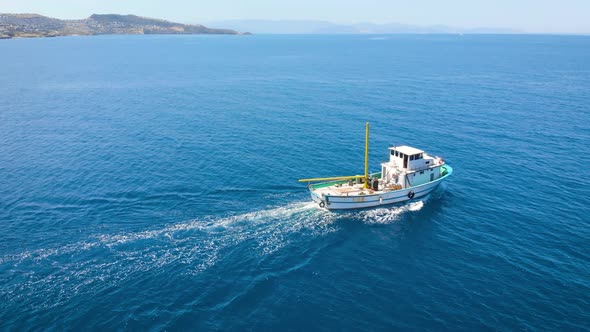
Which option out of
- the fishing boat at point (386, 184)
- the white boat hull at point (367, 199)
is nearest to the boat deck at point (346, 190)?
the fishing boat at point (386, 184)

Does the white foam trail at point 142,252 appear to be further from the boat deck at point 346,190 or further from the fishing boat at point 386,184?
the boat deck at point 346,190

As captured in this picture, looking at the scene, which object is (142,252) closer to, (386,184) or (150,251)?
(150,251)

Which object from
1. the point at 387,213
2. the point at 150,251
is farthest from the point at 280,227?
the point at 387,213

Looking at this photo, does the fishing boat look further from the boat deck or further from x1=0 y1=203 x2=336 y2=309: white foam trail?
x1=0 y1=203 x2=336 y2=309: white foam trail

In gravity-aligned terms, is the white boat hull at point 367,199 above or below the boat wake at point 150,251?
above

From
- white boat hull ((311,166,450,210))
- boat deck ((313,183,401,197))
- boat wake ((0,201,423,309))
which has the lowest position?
boat wake ((0,201,423,309))

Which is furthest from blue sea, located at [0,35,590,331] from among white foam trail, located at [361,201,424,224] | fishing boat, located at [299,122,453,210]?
fishing boat, located at [299,122,453,210]
